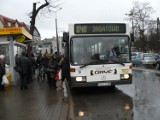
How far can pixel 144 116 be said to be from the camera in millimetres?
9195

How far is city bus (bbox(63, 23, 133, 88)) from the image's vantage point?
1406cm

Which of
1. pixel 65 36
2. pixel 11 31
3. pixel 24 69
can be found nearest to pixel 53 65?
pixel 24 69

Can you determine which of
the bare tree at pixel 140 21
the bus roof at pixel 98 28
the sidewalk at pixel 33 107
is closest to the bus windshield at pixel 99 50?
the bus roof at pixel 98 28

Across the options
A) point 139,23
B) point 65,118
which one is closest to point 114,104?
point 65,118

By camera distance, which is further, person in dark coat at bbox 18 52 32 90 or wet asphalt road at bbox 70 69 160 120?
person in dark coat at bbox 18 52 32 90

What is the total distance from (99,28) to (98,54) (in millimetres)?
1107

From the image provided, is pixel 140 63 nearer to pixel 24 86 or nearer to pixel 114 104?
pixel 24 86

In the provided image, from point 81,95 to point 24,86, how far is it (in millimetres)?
3169

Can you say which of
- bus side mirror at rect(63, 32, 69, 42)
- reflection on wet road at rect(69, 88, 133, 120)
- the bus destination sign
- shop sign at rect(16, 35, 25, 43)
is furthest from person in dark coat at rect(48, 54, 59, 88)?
the bus destination sign

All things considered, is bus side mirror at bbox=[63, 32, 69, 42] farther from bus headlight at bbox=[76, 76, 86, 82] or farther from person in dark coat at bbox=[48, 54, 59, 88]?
person in dark coat at bbox=[48, 54, 59, 88]

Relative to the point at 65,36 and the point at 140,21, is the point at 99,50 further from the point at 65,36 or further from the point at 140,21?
the point at 140,21

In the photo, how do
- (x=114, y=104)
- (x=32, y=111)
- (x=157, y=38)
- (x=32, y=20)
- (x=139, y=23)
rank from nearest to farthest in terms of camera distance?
(x=32, y=111)
(x=114, y=104)
(x=32, y=20)
(x=157, y=38)
(x=139, y=23)

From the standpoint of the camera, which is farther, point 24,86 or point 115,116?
point 24,86

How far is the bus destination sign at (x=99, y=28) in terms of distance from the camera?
1440 centimetres
